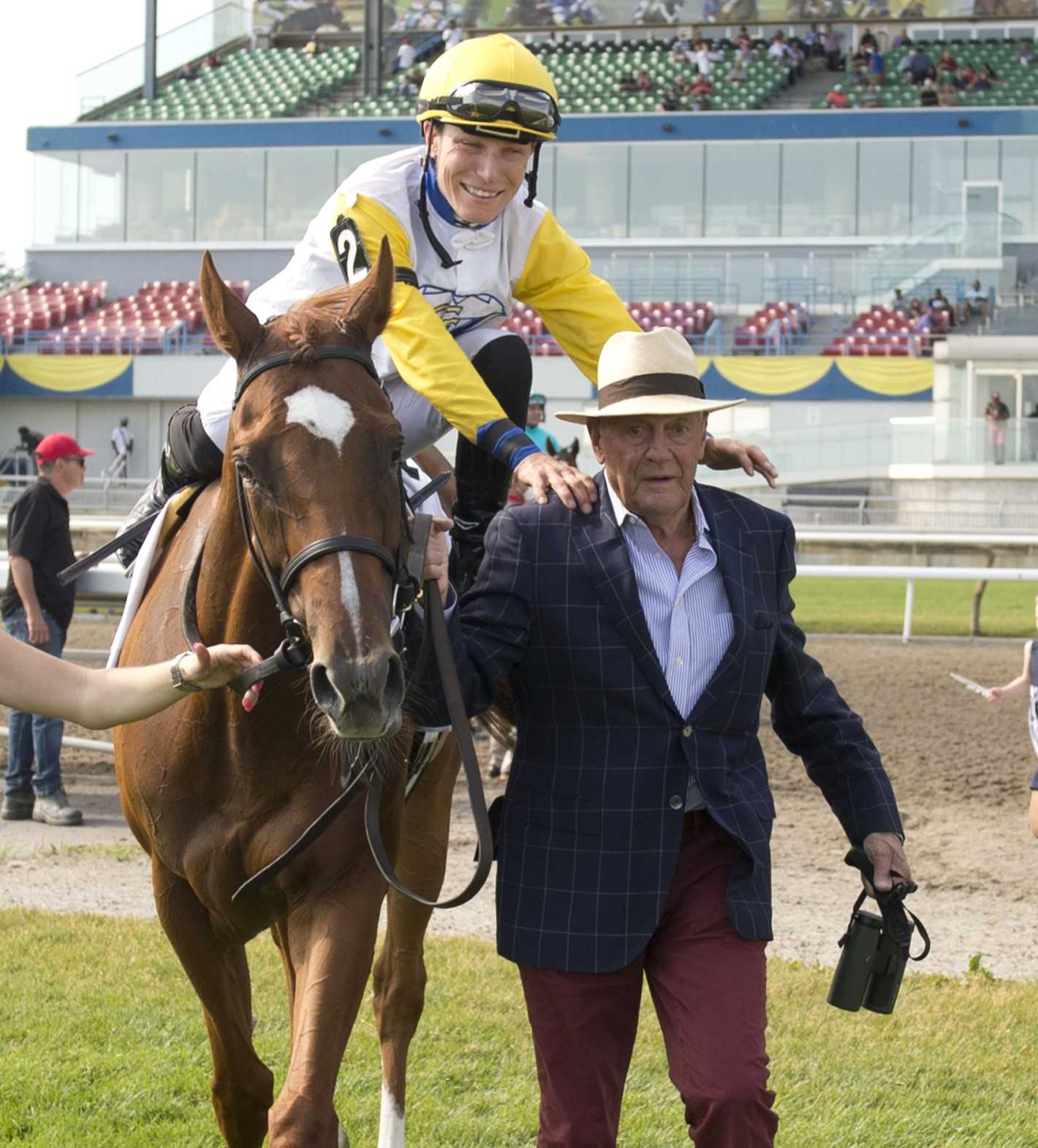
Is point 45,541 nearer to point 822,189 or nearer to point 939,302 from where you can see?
point 939,302

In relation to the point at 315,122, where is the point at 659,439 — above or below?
below

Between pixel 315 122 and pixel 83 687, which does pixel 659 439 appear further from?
pixel 315 122

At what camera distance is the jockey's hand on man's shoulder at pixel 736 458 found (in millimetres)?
3346

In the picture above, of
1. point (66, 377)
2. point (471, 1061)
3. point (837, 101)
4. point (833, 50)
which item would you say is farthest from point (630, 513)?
point (833, 50)

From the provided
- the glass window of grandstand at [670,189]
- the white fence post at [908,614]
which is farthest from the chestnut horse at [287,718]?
the glass window of grandstand at [670,189]

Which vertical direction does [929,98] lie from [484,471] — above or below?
above

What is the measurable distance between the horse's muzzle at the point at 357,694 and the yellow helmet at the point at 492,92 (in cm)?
151

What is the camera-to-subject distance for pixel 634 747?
9.79ft

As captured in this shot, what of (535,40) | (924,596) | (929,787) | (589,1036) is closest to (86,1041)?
(589,1036)

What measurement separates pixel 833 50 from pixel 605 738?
4229 cm

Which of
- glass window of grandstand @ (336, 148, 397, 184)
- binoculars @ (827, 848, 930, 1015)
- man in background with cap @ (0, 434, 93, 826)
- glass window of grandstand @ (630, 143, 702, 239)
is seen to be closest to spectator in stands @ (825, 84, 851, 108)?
glass window of grandstand @ (630, 143, 702, 239)

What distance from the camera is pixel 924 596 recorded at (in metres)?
20.3

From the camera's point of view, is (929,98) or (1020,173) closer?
(1020,173)

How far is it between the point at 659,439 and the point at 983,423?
2331 cm
